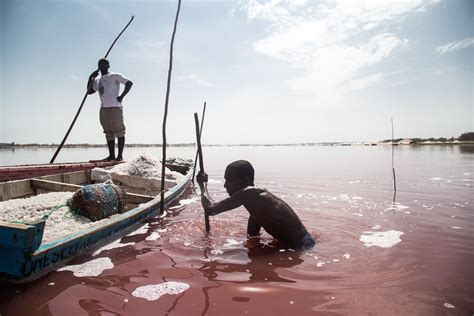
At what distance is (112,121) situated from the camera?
837cm

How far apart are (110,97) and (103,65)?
944 mm

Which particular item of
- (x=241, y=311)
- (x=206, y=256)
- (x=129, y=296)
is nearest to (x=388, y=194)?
(x=206, y=256)

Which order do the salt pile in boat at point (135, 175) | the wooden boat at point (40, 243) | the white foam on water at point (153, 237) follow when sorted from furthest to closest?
1. the salt pile in boat at point (135, 175)
2. the white foam on water at point (153, 237)
3. the wooden boat at point (40, 243)

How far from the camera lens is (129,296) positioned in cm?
262

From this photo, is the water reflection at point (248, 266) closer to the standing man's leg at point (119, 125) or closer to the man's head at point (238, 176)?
the man's head at point (238, 176)

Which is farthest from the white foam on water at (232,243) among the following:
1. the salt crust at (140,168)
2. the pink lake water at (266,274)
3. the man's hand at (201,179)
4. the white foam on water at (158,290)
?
the salt crust at (140,168)

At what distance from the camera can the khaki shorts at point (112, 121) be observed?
8.34 metres

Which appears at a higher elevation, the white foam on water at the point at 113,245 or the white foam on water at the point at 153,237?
the white foam on water at the point at 113,245

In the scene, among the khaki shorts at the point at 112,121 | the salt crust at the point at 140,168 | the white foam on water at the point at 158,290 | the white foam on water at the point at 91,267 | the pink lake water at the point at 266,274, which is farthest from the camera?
the khaki shorts at the point at 112,121

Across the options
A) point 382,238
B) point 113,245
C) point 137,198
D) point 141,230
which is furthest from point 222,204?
point 382,238

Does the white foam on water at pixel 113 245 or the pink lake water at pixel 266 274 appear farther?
the white foam on water at pixel 113 245

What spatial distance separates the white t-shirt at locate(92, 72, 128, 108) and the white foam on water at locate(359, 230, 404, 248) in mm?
7381

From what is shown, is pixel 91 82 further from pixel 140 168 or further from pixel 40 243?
pixel 40 243

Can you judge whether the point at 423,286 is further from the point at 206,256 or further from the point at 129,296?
the point at 129,296
